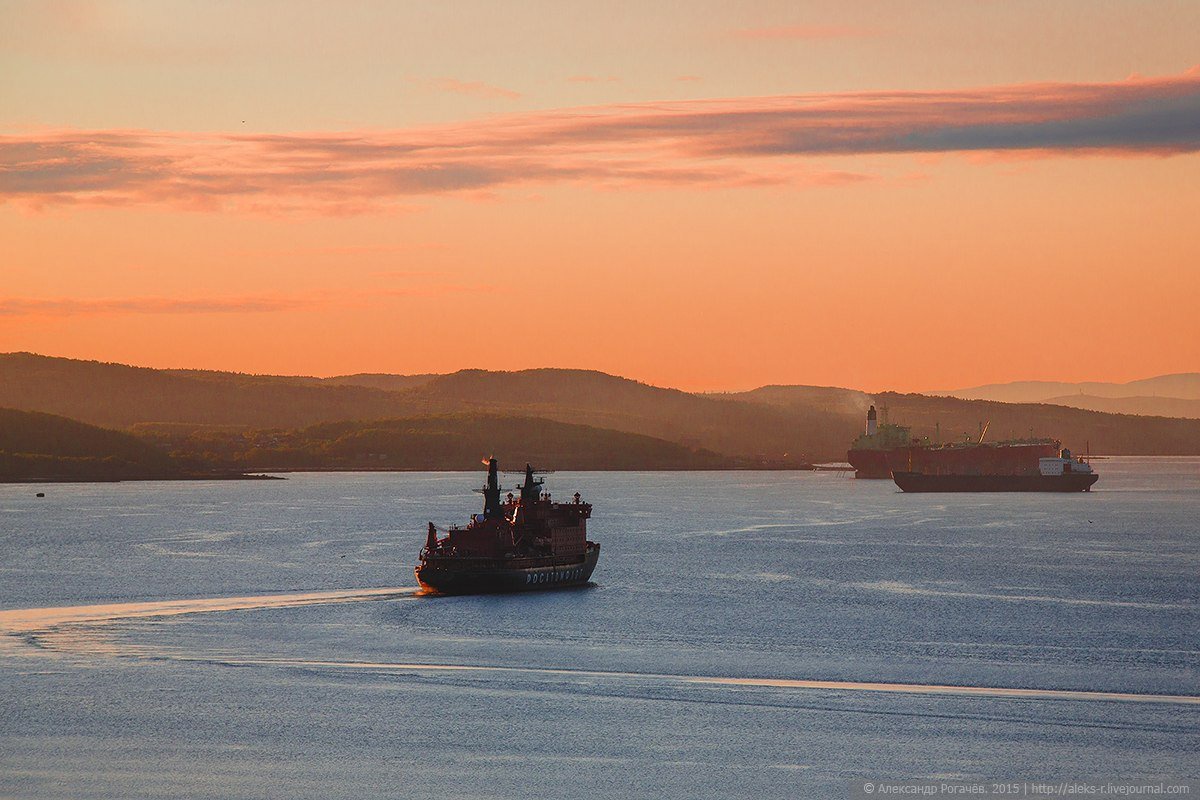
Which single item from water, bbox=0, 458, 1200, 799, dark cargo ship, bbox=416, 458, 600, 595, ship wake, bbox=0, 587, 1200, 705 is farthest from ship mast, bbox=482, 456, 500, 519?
ship wake, bbox=0, 587, 1200, 705


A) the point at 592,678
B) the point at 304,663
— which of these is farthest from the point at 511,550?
the point at 592,678

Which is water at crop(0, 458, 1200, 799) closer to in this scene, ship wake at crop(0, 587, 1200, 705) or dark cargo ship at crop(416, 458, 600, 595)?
ship wake at crop(0, 587, 1200, 705)

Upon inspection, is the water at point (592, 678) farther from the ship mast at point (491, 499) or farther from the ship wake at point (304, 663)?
the ship mast at point (491, 499)

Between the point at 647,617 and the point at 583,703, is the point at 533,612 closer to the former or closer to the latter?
the point at 647,617

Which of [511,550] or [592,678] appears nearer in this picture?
[592,678]

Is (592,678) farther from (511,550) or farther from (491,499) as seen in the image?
(491,499)

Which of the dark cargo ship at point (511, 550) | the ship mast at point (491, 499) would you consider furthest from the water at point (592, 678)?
the ship mast at point (491, 499)
